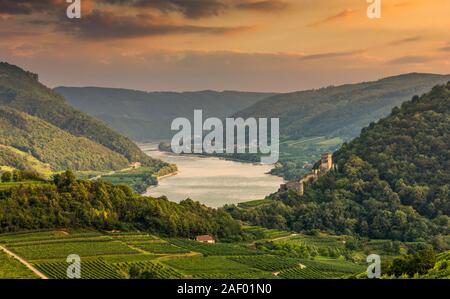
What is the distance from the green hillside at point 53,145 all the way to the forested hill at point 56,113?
620mm

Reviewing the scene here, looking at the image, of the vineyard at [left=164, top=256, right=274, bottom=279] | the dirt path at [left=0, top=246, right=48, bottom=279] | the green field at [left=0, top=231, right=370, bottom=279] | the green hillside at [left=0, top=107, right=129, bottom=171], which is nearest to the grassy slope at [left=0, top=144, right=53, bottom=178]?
the green hillside at [left=0, top=107, right=129, bottom=171]

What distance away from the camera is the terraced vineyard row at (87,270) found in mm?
20297

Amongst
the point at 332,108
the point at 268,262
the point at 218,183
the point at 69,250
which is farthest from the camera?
the point at 332,108

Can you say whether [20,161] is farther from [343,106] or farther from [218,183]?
[343,106]

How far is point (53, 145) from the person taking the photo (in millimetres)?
79688

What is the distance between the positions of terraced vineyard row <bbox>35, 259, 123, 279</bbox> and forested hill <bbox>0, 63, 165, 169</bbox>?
182 feet

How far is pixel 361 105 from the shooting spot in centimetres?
11531

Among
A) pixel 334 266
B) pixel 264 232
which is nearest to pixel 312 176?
pixel 264 232

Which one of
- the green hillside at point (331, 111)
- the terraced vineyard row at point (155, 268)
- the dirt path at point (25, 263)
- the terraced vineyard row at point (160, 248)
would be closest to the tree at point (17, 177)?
the terraced vineyard row at point (160, 248)

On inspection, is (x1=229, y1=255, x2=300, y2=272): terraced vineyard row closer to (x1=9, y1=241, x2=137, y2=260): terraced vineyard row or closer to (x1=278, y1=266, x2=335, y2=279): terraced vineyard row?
(x1=278, y1=266, x2=335, y2=279): terraced vineyard row

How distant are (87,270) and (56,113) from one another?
77.9m

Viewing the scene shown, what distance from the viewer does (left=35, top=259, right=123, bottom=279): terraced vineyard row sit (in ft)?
66.6

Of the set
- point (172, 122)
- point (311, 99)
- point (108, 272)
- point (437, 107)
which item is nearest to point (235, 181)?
point (437, 107)
